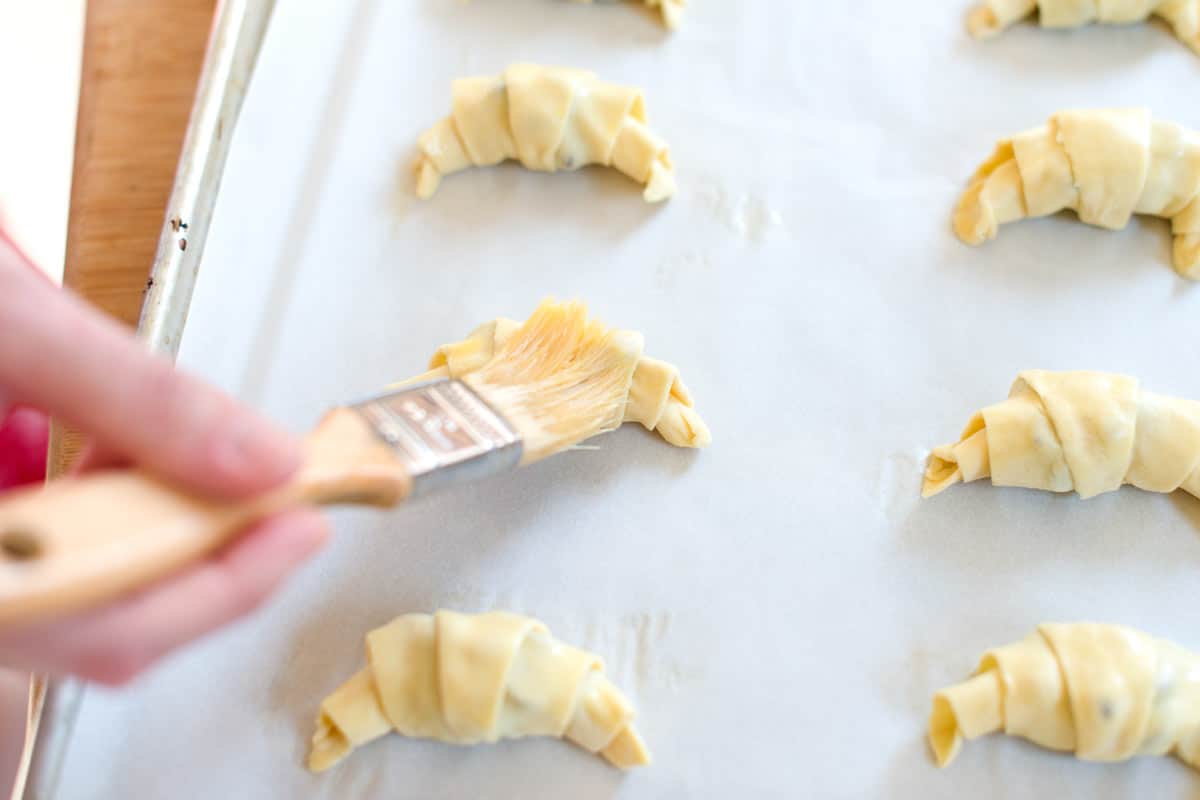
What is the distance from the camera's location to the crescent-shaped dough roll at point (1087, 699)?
0.95 m

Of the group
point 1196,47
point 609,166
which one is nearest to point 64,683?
point 609,166

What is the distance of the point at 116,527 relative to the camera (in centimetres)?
62

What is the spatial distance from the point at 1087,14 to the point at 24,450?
4.84 ft

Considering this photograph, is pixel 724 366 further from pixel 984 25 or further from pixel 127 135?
pixel 127 135

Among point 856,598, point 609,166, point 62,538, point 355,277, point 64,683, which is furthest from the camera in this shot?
point 609,166

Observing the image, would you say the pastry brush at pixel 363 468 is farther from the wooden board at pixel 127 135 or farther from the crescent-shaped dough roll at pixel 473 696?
the wooden board at pixel 127 135

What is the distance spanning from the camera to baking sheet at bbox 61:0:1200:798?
0.99m

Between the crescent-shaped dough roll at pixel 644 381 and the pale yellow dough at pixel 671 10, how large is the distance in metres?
0.58

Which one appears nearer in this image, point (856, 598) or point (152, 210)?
point (856, 598)

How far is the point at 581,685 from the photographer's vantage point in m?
0.96

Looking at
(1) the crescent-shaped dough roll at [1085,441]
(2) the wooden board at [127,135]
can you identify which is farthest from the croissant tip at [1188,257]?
(2) the wooden board at [127,135]

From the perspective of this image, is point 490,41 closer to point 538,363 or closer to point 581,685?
point 538,363

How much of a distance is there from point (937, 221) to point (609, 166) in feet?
1.40

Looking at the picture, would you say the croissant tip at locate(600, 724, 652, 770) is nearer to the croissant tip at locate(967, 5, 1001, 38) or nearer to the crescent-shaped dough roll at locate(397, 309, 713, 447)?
the crescent-shaped dough roll at locate(397, 309, 713, 447)
